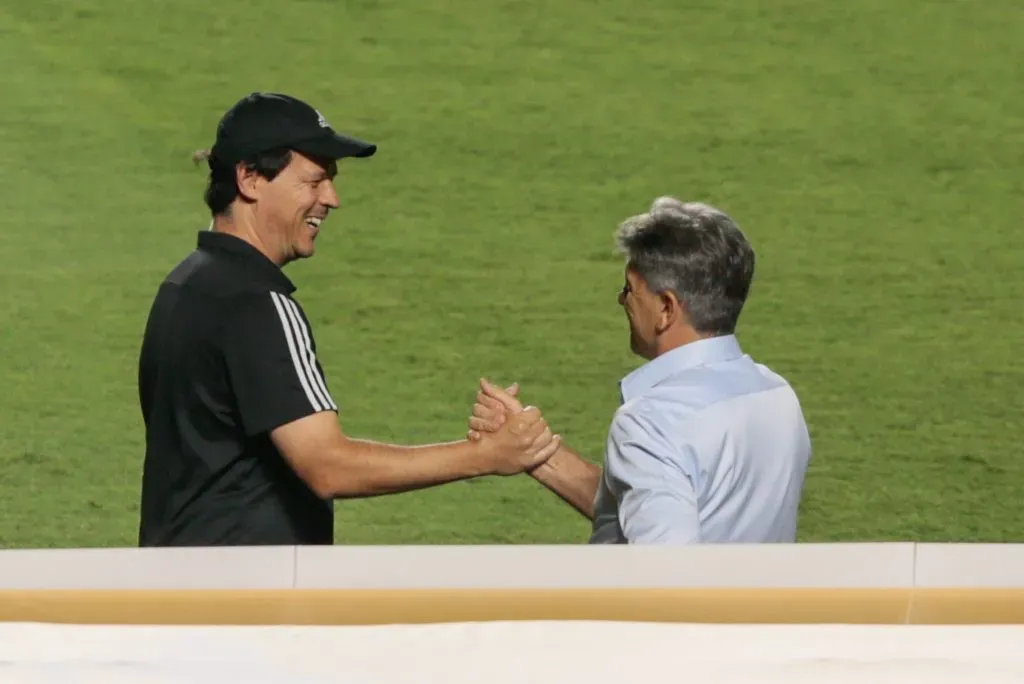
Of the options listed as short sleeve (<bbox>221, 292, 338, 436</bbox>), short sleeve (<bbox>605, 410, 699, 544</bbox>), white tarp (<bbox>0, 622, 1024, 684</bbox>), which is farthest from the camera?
short sleeve (<bbox>221, 292, 338, 436</bbox>)

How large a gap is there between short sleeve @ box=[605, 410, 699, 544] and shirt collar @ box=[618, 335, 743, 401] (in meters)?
0.08

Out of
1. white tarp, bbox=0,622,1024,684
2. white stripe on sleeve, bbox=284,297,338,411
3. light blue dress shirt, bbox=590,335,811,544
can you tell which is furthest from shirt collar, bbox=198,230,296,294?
white tarp, bbox=0,622,1024,684

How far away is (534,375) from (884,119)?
7.86 feet

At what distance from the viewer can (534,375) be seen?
6.43m

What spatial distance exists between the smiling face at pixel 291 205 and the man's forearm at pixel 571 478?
0.64 m

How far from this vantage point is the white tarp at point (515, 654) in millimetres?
1688

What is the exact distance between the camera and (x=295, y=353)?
2852 millimetres

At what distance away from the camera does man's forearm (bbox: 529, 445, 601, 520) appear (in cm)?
324

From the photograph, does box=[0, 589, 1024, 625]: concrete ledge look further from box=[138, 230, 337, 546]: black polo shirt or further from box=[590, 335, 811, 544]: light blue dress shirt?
box=[138, 230, 337, 546]: black polo shirt

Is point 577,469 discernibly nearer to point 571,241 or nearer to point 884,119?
point 571,241

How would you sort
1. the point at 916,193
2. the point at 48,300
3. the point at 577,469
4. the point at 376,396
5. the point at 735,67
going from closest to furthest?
1. the point at 577,469
2. the point at 376,396
3. the point at 48,300
4. the point at 916,193
5. the point at 735,67

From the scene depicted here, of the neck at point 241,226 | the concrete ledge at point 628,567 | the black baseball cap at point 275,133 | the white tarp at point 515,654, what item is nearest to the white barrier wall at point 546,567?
the concrete ledge at point 628,567

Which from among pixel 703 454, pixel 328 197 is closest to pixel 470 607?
pixel 703 454

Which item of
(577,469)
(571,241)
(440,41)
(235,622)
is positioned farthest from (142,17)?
(235,622)
